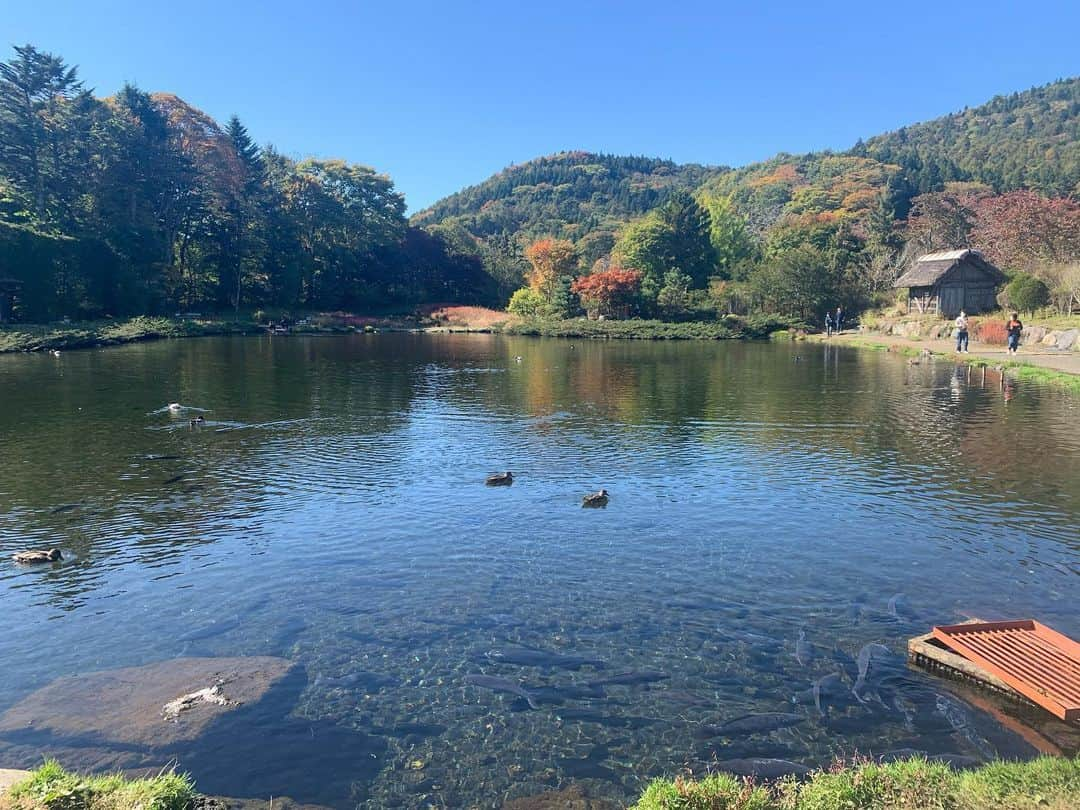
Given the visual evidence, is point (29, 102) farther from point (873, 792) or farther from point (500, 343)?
point (873, 792)

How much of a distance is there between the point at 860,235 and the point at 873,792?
87652 millimetres

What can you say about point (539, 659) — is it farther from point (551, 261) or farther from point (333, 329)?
point (551, 261)

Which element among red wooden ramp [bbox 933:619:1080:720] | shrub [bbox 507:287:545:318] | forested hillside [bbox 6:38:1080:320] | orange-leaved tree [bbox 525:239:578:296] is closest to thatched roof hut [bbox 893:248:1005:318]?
forested hillside [bbox 6:38:1080:320]

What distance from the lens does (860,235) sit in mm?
83500

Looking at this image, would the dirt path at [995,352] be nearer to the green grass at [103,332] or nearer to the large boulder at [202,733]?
the large boulder at [202,733]

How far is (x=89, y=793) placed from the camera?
5.71 metres

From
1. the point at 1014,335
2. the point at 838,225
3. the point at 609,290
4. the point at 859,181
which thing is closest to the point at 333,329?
the point at 609,290

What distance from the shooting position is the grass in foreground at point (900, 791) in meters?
5.67

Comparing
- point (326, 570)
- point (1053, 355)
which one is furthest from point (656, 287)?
point (326, 570)

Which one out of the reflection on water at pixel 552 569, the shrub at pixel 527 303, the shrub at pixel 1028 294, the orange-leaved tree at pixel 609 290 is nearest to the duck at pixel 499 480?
the reflection on water at pixel 552 569

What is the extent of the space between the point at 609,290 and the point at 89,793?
2896 inches

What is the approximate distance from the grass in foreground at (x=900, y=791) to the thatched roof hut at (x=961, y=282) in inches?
2202

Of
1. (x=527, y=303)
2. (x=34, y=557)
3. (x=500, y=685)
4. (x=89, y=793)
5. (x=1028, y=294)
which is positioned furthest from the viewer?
(x=527, y=303)

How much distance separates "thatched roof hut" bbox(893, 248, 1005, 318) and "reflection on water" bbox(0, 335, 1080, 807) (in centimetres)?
3233
